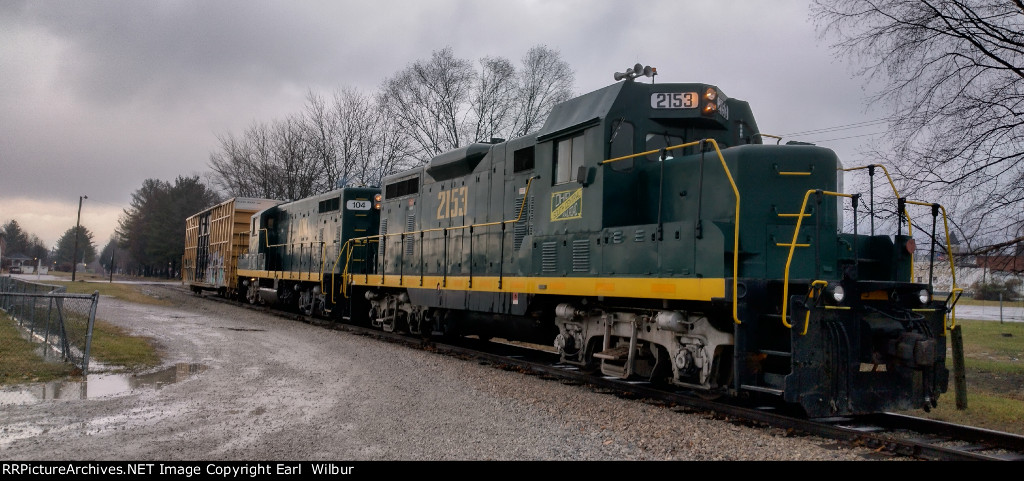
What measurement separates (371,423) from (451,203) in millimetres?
6871

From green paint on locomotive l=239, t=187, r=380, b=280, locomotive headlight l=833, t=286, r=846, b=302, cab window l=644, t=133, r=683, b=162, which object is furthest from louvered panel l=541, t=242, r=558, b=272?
green paint on locomotive l=239, t=187, r=380, b=280

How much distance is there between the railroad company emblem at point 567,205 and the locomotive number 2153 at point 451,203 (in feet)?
10.9

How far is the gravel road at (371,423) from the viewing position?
18.6ft

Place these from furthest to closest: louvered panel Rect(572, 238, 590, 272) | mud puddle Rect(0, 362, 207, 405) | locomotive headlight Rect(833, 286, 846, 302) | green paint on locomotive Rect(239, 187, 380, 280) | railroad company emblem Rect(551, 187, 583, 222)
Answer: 1. green paint on locomotive Rect(239, 187, 380, 280)
2. railroad company emblem Rect(551, 187, 583, 222)
3. louvered panel Rect(572, 238, 590, 272)
4. mud puddle Rect(0, 362, 207, 405)
5. locomotive headlight Rect(833, 286, 846, 302)

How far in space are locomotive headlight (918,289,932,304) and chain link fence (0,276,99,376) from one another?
34.0 ft

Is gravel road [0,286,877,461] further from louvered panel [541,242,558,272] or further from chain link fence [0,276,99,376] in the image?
chain link fence [0,276,99,376]

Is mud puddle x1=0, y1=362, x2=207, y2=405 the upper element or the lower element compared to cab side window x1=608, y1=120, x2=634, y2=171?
lower

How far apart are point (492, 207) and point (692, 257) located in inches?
192

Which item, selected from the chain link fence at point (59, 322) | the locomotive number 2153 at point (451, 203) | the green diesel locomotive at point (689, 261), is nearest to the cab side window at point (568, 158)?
the green diesel locomotive at point (689, 261)

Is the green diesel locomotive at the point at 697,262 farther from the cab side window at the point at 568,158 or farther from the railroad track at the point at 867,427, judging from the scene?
the railroad track at the point at 867,427

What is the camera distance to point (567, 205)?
30.4 feet

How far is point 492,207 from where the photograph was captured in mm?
11555

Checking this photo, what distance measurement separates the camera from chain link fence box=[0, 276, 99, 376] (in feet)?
32.5

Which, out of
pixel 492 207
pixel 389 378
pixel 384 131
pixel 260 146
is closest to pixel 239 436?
pixel 389 378
